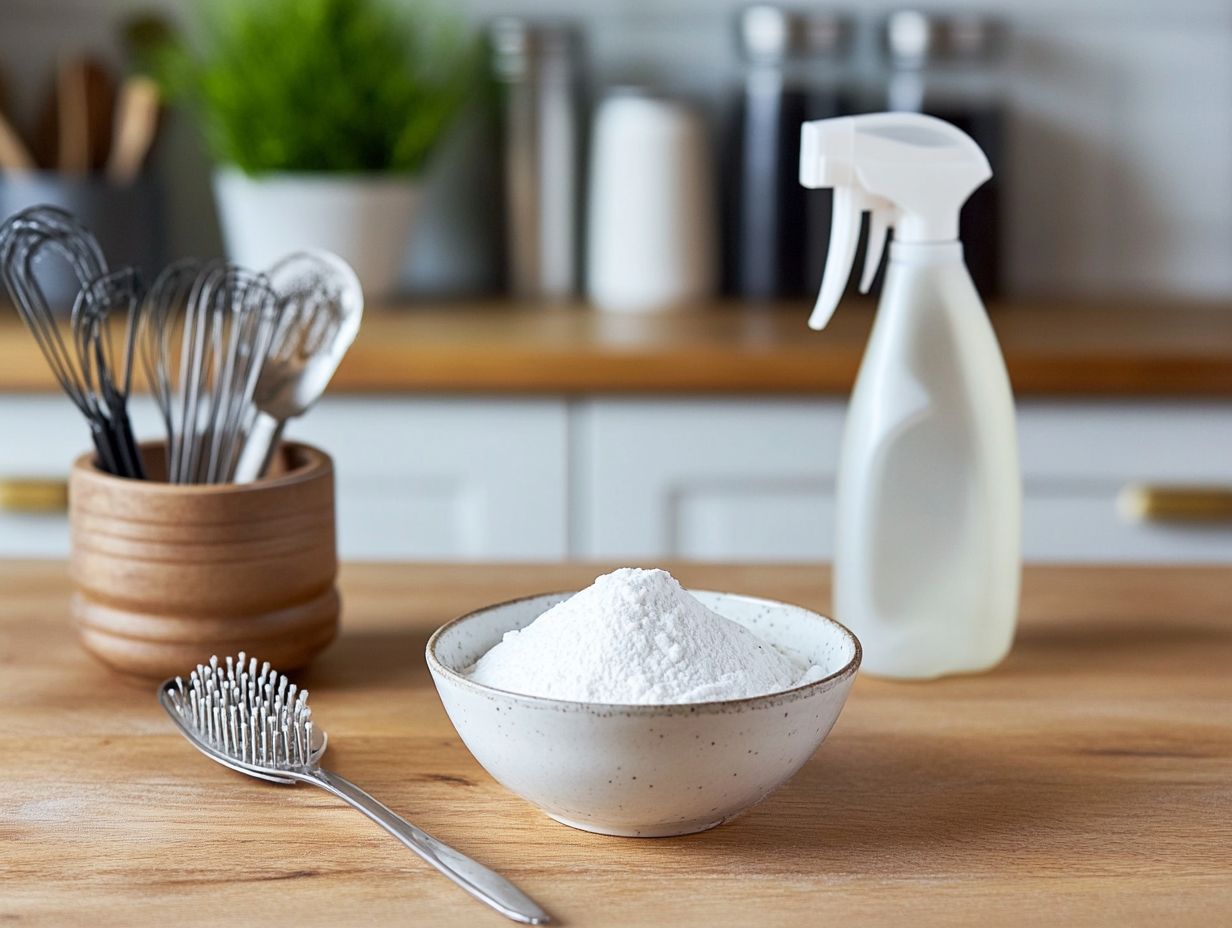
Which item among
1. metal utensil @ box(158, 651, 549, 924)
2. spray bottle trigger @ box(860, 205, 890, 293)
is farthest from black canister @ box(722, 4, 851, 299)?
metal utensil @ box(158, 651, 549, 924)

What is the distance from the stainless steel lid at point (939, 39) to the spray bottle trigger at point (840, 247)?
1.06 metres

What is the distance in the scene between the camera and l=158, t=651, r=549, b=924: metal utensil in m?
0.53

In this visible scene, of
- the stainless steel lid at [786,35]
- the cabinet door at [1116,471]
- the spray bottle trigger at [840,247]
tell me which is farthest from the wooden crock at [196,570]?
the stainless steel lid at [786,35]

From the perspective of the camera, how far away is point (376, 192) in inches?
62.9

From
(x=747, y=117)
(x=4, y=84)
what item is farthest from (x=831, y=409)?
(x=4, y=84)

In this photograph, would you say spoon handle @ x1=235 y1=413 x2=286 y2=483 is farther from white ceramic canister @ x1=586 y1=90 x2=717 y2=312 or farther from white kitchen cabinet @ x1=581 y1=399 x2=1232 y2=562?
white ceramic canister @ x1=586 y1=90 x2=717 y2=312

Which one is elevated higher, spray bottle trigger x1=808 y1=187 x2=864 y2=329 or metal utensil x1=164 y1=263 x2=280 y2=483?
spray bottle trigger x1=808 y1=187 x2=864 y2=329

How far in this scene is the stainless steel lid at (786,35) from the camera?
168 centimetres

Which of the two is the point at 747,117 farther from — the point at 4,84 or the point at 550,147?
the point at 4,84

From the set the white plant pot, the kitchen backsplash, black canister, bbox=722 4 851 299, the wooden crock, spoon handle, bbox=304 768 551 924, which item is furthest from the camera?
the kitchen backsplash

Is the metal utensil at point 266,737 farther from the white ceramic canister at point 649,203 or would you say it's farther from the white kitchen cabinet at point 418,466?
the white ceramic canister at point 649,203

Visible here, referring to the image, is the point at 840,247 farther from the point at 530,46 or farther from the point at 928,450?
the point at 530,46

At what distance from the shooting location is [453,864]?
20.3 inches

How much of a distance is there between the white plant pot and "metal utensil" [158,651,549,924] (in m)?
0.97
